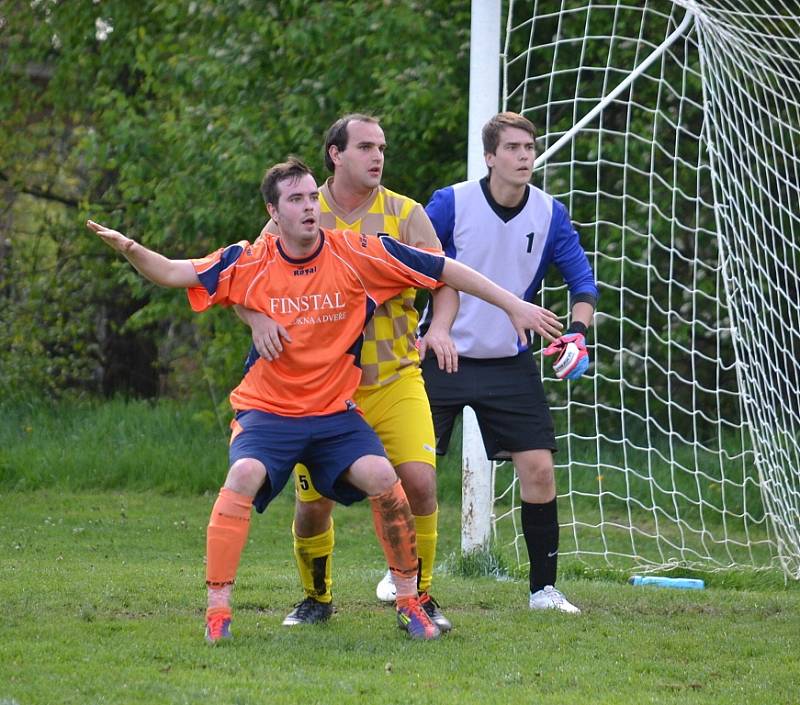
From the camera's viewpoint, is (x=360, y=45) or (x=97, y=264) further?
(x=97, y=264)

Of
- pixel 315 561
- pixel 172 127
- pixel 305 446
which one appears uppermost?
pixel 172 127

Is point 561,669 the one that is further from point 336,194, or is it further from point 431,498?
point 336,194

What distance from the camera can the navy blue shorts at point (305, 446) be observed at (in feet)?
17.8

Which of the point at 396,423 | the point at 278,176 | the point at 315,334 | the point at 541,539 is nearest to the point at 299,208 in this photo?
the point at 278,176

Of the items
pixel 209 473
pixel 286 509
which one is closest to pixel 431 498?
pixel 286 509

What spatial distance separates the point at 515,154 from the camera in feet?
20.6

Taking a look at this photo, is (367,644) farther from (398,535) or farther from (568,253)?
(568,253)

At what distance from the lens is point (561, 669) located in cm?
508

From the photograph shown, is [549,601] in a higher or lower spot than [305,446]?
lower

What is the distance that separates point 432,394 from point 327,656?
161cm

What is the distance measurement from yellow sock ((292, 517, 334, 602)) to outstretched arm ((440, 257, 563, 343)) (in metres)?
1.21

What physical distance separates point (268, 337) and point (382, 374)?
602mm

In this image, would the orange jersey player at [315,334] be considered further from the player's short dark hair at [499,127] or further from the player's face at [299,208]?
the player's short dark hair at [499,127]

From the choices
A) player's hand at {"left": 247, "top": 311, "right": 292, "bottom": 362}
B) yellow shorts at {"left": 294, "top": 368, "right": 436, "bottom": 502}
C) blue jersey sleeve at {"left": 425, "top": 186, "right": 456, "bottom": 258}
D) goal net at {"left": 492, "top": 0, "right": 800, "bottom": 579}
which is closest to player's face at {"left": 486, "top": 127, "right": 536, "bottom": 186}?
blue jersey sleeve at {"left": 425, "top": 186, "right": 456, "bottom": 258}
